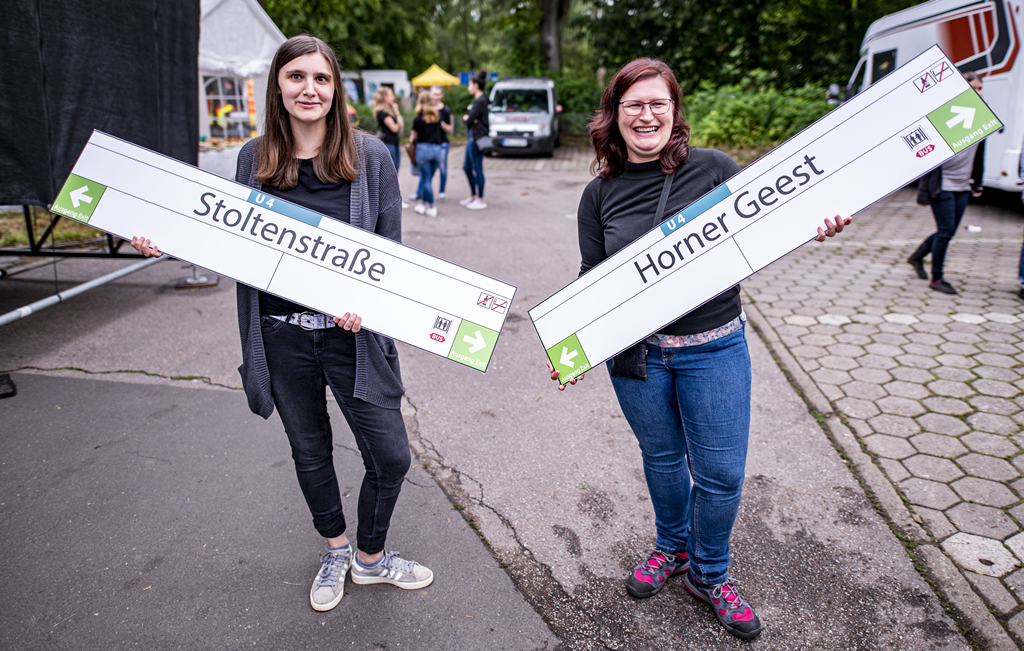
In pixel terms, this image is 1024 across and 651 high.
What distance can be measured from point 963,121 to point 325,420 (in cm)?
238

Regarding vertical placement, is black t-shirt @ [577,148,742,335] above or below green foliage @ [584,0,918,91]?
below

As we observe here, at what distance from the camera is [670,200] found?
2.15 meters

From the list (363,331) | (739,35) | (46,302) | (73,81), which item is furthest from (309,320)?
(739,35)

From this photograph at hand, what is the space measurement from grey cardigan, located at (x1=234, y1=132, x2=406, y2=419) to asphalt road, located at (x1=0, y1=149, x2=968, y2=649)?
91 centimetres

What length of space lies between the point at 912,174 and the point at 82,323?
19.7 feet

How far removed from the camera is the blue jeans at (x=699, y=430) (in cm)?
Answer: 214

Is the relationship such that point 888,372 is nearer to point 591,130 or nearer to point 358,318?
point 591,130

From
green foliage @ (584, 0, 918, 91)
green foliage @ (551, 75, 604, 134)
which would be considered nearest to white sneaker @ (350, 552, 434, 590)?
green foliage @ (584, 0, 918, 91)

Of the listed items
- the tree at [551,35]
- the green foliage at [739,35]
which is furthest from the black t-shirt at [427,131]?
the tree at [551,35]

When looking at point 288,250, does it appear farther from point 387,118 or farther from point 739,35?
point 739,35

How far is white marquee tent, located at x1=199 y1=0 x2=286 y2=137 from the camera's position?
30.1 ft

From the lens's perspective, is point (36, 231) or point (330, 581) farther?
point (36, 231)

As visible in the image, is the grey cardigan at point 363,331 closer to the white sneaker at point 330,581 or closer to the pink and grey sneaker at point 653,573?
the white sneaker at point 330,581

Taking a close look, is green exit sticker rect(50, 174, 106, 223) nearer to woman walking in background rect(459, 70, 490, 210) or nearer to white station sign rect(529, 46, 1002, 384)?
white station sign rect(529, 46, 1002, 384)
